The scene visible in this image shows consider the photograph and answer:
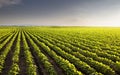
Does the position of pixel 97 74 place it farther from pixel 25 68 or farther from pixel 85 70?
pixel 25 68

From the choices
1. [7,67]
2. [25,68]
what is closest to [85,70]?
[25,68]

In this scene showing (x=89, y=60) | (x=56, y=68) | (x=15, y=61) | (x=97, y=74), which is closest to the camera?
(x=97, y=74)

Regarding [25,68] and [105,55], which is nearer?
[25,68]

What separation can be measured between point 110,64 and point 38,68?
523cm

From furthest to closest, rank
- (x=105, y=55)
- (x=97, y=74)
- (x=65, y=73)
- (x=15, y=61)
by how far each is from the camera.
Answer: (x=105, y=55), (x=15, y=61), (x=65, y=73), (x=97, y=74)

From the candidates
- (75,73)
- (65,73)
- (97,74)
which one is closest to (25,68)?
(65,73)

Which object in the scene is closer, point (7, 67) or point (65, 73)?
point (65, 73)

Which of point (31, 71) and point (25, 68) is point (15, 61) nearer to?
point (25, 68)

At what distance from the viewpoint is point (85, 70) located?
43.7 feet

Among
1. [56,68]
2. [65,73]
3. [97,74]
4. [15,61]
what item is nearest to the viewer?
[97,74]

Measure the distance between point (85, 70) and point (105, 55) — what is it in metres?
5.43

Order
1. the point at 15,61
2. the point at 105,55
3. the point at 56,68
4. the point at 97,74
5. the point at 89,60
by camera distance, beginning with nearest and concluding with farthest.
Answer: the point at 97,74 → the point at 56,68 → the point at 89,60 → the point at 15,61 → the point at 105,55

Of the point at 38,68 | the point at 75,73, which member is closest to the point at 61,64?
the point at 38,68

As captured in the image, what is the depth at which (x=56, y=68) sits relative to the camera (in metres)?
14.6
